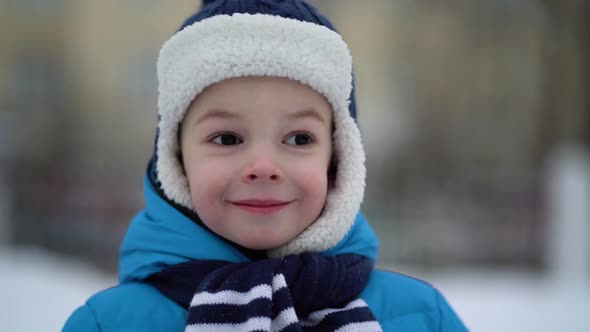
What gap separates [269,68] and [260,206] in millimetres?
301

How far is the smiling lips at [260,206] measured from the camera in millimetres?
1388

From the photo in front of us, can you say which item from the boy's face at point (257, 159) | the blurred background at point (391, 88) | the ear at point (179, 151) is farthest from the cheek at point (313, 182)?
the blurred background at point (391, 88)

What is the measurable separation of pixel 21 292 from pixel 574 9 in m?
14.7

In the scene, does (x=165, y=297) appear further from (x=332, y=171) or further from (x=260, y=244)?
(x=332, y=171)

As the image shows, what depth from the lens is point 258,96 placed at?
4.48 ft

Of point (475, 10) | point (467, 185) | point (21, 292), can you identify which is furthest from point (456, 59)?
point (21, 292)

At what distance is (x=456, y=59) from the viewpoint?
16.9 metres

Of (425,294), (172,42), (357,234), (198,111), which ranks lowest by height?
(425,294)

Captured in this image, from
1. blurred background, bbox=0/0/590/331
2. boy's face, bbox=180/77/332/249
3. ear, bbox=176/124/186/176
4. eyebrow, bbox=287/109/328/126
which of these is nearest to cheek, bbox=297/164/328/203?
boy's face, bbox=180/77/332/249

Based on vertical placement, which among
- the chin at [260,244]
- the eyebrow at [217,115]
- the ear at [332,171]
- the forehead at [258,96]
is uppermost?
the forehead at [258,96]

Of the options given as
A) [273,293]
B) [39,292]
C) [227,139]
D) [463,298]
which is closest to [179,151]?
[227,139]

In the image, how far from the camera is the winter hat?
139cm

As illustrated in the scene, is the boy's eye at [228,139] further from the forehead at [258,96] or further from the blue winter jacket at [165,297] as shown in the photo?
the blue winter jacket at [165,297]

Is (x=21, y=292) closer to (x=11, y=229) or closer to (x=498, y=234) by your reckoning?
(x=11, y=229)
